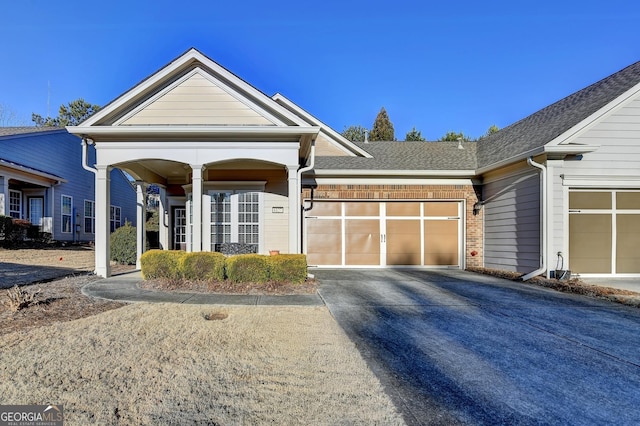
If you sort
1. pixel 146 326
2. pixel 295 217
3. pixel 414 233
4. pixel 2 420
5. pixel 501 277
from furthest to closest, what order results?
pixel 414 233 → pixel 501 277 → pixel 295 217 → pixel 146 326 → pixel 2 420

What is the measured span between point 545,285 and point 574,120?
170 inches

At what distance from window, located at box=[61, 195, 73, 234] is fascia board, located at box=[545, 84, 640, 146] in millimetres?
22166

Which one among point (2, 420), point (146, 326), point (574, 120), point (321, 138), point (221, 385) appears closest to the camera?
point (2, 420)

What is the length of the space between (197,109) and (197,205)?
8.06 feet

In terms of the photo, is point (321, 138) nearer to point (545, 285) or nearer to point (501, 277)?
point (501, 277)

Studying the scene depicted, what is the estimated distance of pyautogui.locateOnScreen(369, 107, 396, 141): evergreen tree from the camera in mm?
38125

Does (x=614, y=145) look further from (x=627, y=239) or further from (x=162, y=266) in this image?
(x=162, y=266)

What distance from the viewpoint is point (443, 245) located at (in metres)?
11.6

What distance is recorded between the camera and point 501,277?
9.55 m

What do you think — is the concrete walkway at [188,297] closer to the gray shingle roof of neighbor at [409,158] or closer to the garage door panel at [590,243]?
the gray shingle roof of neighbor at [409,158]

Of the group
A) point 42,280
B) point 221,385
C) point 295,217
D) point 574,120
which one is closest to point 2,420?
point 221,385

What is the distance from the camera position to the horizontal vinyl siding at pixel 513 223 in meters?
9.02

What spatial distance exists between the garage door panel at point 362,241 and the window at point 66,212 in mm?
16346

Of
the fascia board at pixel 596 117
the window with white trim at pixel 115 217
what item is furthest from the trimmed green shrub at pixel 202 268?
the window with white trim at pixel 115 217
